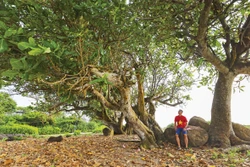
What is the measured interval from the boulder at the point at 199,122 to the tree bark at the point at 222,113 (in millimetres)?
781

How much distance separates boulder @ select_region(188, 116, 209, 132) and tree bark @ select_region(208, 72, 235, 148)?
2.56ft

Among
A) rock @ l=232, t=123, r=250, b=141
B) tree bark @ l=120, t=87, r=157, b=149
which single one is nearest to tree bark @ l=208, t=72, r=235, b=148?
rock @ l=232, t=123, r=250, b=141

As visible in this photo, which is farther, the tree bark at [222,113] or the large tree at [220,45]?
the tree bark at [222,113]

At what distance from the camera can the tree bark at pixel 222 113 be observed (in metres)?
8.43

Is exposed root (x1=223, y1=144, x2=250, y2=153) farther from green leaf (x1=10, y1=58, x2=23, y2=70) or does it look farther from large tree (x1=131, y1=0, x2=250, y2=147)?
green leaf (x1=10, y1=58, x2=23, y2=70)

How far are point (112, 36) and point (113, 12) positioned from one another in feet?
4.43

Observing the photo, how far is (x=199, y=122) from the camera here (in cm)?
980

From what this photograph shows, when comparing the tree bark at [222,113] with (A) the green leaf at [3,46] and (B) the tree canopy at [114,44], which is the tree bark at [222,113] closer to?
(B) the tree canopy at [114,44]

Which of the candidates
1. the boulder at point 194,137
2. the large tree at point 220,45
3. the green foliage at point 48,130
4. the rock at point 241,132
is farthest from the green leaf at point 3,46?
the green foliage at point 48,130

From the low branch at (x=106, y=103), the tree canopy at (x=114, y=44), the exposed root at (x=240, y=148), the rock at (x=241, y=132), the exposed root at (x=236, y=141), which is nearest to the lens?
the tree canopy at (x=114, y=44)

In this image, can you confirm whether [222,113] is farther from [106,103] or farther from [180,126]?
[106,103]

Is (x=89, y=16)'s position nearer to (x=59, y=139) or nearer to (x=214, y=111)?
(x=214, y=111)

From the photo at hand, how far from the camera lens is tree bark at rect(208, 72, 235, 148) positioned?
8.43 m

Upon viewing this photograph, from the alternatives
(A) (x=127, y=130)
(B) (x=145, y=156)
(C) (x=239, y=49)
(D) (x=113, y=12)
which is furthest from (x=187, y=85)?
(D) (x=113, y=12)
